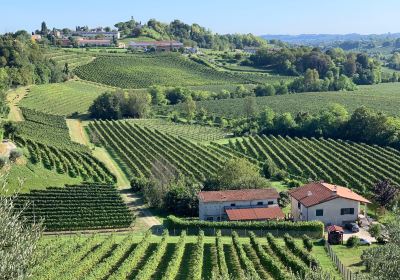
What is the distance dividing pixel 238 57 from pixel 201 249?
14710 centimetres

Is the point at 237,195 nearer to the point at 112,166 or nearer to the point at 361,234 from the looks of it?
the point at 361,234

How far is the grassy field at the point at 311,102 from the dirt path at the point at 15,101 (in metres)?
30.4

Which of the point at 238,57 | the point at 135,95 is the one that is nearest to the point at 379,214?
the point at 135,95

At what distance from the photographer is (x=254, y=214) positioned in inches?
1703

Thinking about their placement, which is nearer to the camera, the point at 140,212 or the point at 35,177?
the point at 140,212

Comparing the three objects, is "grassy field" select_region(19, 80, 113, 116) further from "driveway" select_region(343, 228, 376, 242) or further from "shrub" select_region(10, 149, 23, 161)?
"driveway" select_region(343, 228, 376, 242)

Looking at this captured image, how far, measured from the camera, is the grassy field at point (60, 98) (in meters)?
93.6

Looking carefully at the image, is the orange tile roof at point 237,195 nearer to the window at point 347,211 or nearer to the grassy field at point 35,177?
the window at point 347,211

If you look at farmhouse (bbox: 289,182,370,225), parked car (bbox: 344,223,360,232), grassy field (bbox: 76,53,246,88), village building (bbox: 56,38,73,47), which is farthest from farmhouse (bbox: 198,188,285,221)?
village building (bbox: 56,38,73,47)

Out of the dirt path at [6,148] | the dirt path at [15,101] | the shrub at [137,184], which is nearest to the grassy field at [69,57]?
the dirt path at [15,101]

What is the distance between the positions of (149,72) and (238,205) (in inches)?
4084

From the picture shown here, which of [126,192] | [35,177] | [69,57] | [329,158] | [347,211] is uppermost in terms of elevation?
[69,57]

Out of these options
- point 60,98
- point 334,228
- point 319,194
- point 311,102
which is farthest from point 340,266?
point 311,102

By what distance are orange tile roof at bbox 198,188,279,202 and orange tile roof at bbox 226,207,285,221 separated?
4.45ft
